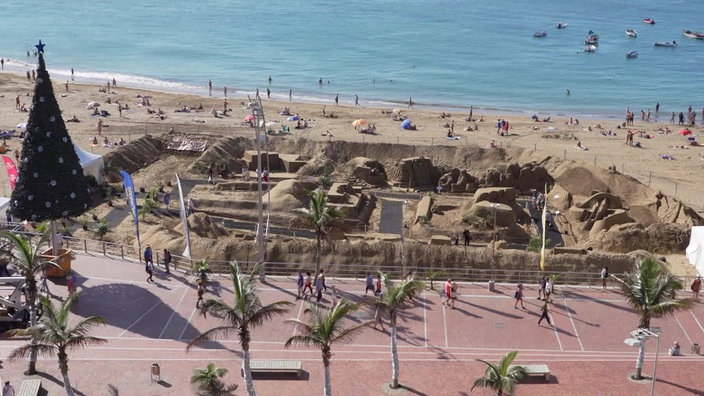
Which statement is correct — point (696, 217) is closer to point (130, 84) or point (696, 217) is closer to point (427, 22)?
point (130, 84)

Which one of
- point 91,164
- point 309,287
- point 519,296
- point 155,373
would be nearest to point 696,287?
point 519,296

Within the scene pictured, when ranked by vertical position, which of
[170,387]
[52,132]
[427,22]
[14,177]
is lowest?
[170,387]

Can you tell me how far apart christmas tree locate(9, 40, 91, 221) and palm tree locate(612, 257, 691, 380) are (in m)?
19.1

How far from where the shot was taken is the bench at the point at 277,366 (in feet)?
77.7

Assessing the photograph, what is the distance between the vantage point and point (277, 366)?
23734 mm

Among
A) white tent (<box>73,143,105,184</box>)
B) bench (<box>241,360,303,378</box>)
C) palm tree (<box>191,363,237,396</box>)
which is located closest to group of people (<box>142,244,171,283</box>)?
bench (<box>241,360,303,378</box>)

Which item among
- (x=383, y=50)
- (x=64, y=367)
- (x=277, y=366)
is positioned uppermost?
(x=383, y=50)

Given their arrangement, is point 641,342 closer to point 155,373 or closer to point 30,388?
point 155,373

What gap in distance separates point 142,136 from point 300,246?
25.3 meters

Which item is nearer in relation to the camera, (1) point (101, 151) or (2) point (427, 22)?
(1) point (101, 151)

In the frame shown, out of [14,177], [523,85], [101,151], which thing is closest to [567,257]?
[14,177]

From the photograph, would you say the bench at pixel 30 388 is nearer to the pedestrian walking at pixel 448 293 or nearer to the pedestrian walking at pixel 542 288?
the pedestrian walking at pixel 448 293

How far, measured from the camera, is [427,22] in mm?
142875

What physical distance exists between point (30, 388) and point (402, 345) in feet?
34.9
